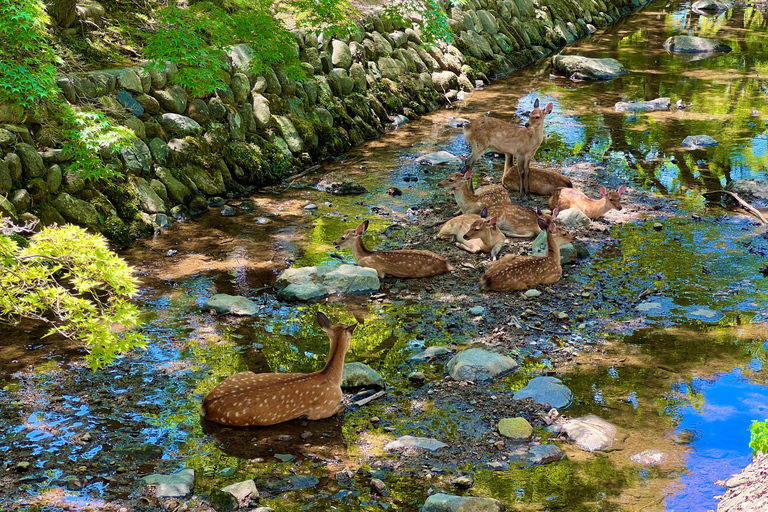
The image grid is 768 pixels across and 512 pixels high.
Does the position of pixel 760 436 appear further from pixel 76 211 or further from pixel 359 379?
pixel 76 211

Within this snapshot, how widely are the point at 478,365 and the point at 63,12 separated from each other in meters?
8.42

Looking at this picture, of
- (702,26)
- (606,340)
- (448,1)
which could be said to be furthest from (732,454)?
(702,26)

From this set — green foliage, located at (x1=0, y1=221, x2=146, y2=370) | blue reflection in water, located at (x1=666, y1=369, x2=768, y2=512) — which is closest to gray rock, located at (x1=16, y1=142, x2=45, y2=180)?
green foliage, located at (x1=0, y1=221, x2=146, y2=370)

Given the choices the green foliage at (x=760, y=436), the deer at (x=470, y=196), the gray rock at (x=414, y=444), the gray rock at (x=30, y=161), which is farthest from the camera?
the deer at (x=470, y=196)

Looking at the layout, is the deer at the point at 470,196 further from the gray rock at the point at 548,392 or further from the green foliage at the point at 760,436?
the green foliage at the point at 760,436

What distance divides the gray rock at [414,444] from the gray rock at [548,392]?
104cm

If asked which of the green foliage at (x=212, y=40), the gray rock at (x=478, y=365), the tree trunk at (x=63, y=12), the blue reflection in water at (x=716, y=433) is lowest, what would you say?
the blue reflection in water at (x=716, y=433)

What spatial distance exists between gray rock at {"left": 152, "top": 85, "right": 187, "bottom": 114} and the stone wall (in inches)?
0.6

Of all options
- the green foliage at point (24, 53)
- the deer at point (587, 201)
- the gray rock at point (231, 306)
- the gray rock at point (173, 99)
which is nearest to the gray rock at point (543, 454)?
the gray rock at point (231, 306)

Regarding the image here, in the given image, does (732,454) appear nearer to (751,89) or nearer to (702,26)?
(751,89)

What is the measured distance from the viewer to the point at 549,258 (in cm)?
942

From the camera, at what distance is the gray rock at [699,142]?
1481 centimetres

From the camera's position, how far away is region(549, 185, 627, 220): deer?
11422mm

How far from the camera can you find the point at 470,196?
1134cm
